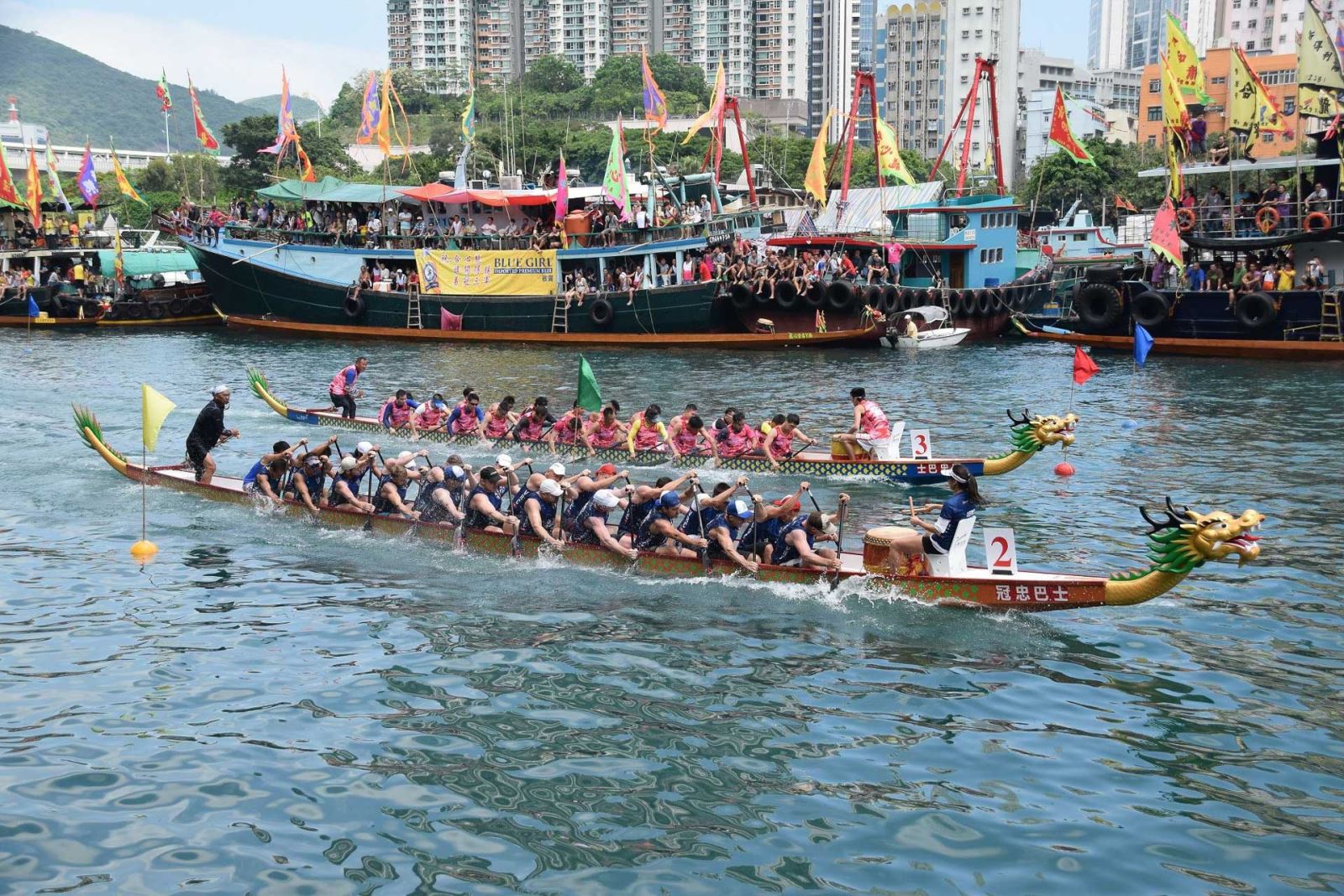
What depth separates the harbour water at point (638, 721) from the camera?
35.2ft

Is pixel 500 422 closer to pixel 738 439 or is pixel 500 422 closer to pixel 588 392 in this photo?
pixel 588 392

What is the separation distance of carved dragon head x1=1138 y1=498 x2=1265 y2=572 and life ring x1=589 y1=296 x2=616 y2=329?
37.9 meters

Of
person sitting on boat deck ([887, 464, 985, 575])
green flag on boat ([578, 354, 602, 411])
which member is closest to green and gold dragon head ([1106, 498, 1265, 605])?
person sitting on boat deck ([887, 464, 985, 575])

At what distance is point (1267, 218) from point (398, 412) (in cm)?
3002

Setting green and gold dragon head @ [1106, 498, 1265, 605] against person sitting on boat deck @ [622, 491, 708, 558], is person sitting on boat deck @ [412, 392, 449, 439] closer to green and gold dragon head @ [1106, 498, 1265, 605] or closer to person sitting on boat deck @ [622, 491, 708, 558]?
person sitting on boat deck @ [622, 491, 708, 558]

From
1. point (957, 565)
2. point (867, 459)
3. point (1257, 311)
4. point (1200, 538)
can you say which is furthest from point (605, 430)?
point (1257, 311)

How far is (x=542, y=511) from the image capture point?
754 inches

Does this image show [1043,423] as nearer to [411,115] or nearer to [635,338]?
[635,338]

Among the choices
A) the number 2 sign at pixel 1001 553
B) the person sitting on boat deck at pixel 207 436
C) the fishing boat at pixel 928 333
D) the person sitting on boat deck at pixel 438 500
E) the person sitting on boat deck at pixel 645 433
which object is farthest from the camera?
the fishing boat at pixel 928 333

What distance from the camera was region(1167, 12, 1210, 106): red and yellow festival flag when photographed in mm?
40812

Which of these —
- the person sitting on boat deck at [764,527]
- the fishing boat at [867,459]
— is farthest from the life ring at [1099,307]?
the person sitting on boat deck at [764,527]

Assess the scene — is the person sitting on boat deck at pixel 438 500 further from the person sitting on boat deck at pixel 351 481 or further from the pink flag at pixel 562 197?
the pink flag at pixel 562 197

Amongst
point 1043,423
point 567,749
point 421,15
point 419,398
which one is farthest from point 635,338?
point 421,15

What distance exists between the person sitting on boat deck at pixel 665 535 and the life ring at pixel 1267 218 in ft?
105
